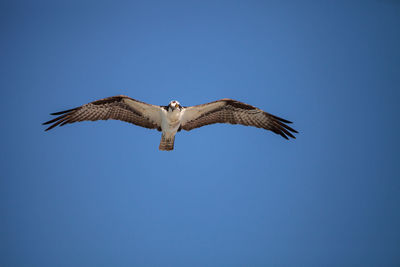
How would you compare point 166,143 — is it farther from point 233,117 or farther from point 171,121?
point 233,117

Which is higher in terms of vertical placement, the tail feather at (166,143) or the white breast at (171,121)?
the white breast at (171,121)

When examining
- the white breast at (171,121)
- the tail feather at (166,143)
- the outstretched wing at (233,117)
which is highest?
the outstretched wing at (233,117)

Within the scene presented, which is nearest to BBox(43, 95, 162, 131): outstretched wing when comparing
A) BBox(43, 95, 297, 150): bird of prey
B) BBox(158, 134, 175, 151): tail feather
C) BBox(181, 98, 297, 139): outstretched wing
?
BBox(43, 95, 297, 150): bird of prey

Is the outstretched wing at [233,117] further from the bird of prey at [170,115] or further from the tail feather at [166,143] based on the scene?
the tail feather at [166,143]

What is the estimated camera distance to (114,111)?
1021 cm

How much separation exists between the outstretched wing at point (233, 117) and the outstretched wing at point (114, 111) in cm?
127

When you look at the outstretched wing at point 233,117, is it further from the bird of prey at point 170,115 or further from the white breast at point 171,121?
the white breast at point 171,121

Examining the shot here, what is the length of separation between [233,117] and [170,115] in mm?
2531

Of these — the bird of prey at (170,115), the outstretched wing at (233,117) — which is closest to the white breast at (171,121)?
the bird of prey at (170,115)

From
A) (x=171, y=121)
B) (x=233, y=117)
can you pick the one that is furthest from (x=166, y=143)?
(x=233, y=117)

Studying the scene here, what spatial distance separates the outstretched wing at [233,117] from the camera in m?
10.4

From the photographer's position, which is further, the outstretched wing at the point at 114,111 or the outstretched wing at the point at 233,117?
the outstretched wing at the point at 233,117

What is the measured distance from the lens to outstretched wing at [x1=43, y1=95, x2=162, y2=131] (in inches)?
391

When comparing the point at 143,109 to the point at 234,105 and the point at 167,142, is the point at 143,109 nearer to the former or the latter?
the point at 167,142
